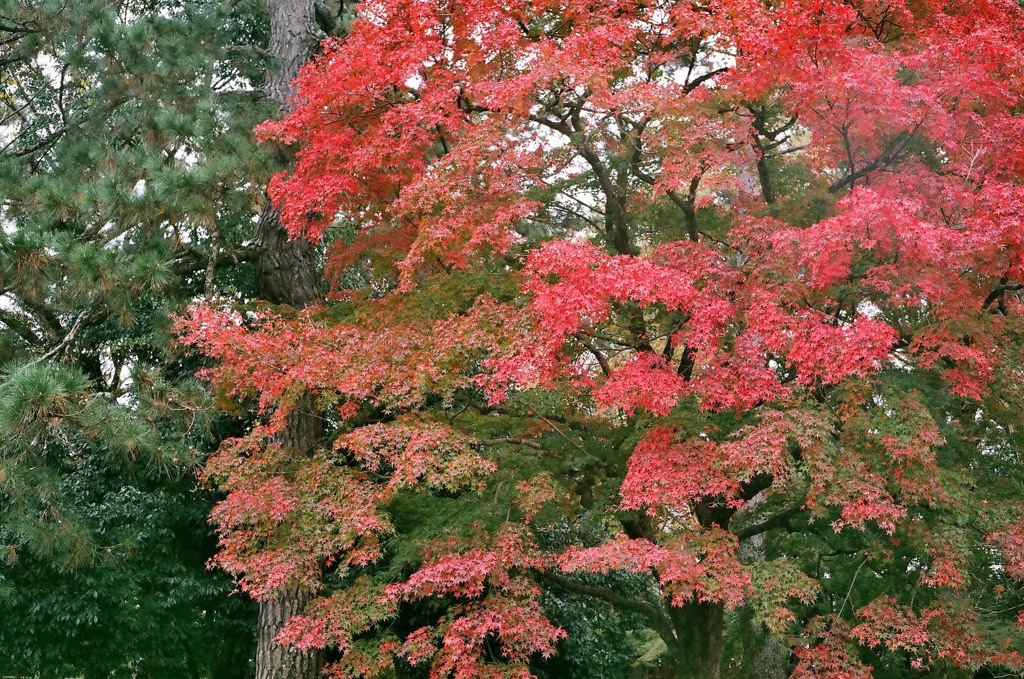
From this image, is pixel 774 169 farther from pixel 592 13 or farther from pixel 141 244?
pixel 141 244

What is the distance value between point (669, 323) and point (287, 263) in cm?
422

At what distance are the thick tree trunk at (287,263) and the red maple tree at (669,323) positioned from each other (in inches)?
18.4

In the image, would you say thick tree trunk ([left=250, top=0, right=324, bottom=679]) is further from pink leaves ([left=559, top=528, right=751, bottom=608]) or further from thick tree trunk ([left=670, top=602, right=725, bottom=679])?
thick tree trunk ([left=670, top=602, right=725, bottom=679])

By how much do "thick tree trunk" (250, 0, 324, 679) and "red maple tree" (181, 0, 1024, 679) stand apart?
0.47 meters

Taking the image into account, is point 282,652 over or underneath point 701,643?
over

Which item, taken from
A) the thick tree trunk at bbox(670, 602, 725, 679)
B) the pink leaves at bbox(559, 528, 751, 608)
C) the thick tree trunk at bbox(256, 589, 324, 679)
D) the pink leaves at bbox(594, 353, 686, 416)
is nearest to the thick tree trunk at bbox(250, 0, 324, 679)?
the thick tree trunk at bbox(256, 589, 324, 679)

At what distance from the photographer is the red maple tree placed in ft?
22.2

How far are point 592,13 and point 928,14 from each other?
2.83 meters

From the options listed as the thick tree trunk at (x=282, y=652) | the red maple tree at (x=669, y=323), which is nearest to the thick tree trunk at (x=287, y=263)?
the thick tree trunk at (x=282, y=652)

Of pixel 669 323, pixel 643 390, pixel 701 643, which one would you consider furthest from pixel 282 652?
pixel 669 323

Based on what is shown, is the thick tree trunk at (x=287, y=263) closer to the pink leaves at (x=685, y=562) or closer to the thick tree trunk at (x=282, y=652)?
the thick tree trunk at (x=282, y=652)

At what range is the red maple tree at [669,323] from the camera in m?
6.78

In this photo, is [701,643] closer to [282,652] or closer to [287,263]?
[282,652]

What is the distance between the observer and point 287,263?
9883 millimetres
